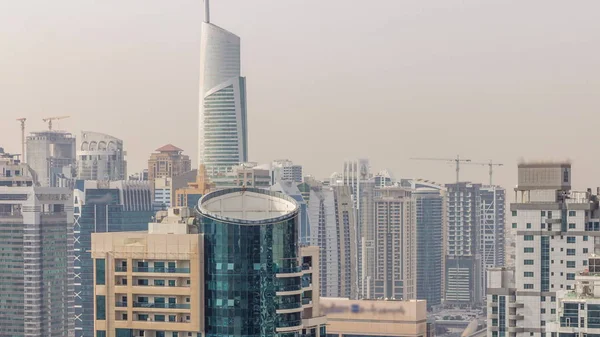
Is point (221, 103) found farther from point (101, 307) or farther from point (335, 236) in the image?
point (101, 307)

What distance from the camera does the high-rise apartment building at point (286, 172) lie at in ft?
397

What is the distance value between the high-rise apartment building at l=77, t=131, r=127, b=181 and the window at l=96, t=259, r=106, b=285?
102410 millimetres

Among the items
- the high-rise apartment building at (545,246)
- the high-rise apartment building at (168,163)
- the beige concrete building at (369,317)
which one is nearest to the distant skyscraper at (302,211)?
the high-rise apartment building at (168,163)

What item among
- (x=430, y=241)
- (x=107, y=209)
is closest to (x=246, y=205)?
(x=107, y=209)

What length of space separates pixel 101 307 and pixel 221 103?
10573cm

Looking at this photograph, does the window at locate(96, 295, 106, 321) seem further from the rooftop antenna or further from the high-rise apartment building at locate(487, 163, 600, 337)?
the rooftop antenna

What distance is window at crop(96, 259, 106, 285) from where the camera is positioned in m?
34.6

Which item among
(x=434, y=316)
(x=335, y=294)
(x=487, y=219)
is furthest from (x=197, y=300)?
(x=487, y=219)

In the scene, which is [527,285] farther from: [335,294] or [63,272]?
[335,294]

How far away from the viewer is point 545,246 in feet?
152

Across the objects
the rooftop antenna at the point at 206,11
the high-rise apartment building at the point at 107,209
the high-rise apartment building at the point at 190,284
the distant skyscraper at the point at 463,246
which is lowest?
the distant skyscraper at the point at 463,246

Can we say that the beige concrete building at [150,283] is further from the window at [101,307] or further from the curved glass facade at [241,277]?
the curved glass facade at [241,277]

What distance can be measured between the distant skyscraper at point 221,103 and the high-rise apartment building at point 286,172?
9.87 metres

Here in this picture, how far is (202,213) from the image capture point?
34562mm
